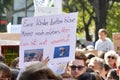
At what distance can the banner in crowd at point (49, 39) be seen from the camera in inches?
206

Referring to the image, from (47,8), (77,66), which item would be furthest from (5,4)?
(77,66)

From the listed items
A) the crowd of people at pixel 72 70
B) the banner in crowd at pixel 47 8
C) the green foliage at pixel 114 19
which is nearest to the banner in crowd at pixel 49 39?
the crowd of people at pixel 72 70

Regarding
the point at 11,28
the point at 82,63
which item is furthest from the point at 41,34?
the point at 11,28

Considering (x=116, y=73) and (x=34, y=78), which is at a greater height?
(x=34, y=78)

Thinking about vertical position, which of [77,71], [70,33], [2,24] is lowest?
[2,24]

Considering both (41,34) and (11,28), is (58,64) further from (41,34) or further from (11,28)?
(11,28)

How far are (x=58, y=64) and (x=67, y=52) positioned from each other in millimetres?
183

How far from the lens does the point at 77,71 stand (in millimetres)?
5457

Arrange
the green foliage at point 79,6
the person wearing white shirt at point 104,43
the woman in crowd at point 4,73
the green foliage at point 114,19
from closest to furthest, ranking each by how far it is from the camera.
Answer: the woman in crowd at point 4,73 → the person wearing white shirt at point 104,43 → the green foliage at point 79,6 → the green foliage at point 114,19

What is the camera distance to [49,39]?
5430 mm

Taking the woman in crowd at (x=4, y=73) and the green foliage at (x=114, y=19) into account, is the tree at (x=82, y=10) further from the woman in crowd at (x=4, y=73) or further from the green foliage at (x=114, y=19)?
the woman in crowd at (x=4, y=73)

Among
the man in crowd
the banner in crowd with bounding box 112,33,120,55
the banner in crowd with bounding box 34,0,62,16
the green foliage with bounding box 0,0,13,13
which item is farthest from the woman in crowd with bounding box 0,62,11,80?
the green foliage with bounding box 0,0,13,13

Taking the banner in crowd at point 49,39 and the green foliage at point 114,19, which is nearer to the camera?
the banner in crowd at point 49,39

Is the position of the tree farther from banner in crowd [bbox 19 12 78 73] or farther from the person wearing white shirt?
banner in crowd [bbox 19 12 78 73]
